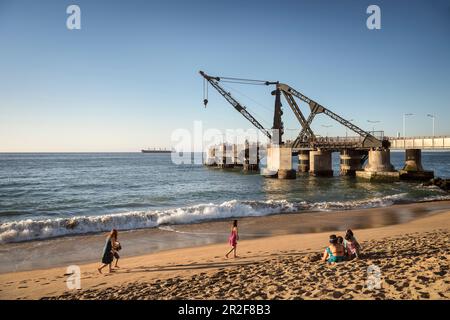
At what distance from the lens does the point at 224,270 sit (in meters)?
10.2

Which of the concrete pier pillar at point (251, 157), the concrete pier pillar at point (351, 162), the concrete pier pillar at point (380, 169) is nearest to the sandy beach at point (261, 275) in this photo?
the concrete pier pillar at point (380, 169)

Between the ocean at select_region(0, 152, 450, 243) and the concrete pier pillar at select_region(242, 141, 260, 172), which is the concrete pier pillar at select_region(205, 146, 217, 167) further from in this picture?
the ocean at select_region(0, 152, 450, 243)

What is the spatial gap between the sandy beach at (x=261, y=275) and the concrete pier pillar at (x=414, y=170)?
3608 centimetres

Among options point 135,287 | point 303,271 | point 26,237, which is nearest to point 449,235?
point 303,271

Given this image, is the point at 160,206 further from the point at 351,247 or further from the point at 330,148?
the point at 330,148

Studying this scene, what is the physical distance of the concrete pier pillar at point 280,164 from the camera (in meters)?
51.0

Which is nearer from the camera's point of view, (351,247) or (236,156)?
(351,247)

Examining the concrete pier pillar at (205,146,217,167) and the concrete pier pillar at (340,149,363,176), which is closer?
the concrete pier pillar at (340,149,363,176)

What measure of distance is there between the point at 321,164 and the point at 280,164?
8.19 m

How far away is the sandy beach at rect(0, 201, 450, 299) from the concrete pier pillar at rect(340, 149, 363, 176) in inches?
1676

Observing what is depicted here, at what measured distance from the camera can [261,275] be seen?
916 cm

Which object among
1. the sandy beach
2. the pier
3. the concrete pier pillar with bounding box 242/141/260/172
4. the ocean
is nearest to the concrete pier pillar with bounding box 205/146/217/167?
the concrete pier pillar with bounding box 242/141/260/172

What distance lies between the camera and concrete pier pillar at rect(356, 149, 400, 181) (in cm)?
4491

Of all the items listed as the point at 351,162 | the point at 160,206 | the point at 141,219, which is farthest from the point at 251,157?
the point at 141,219
